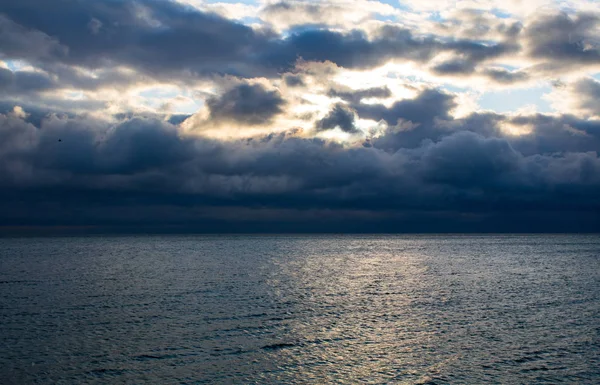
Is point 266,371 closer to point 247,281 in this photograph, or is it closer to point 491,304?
point 491,304

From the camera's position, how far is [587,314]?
200 ft

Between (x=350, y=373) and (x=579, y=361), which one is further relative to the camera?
(x=579, y=361)

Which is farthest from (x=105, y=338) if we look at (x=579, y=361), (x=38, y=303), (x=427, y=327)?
(x=579, y=361)

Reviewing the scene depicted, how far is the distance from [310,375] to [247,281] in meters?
62.5

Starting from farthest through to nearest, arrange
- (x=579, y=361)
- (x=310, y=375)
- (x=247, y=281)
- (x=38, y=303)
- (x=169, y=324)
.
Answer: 1. (x=247, y=281)
2. (x=38, y=303)
3. (x=169, y=324)
4. (x=579, y=361)
5. (x=310, y=375)

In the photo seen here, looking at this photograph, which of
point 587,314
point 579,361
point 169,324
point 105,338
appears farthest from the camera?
point 587,314

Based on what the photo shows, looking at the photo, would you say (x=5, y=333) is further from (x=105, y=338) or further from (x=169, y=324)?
(x=169, y=324)

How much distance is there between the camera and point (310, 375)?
35250mm

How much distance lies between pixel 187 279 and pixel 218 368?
6497 centimetres

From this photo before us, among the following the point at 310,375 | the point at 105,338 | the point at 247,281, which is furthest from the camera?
the point at 247,281

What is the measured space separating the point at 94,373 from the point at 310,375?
52.6ft

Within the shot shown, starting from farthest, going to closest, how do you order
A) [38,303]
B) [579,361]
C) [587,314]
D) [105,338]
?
[38,303] < [587,314] < [105,338] < [579,361]

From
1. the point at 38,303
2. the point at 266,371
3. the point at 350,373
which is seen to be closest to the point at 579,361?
the point at 350,373

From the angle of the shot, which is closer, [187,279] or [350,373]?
[350,373]
